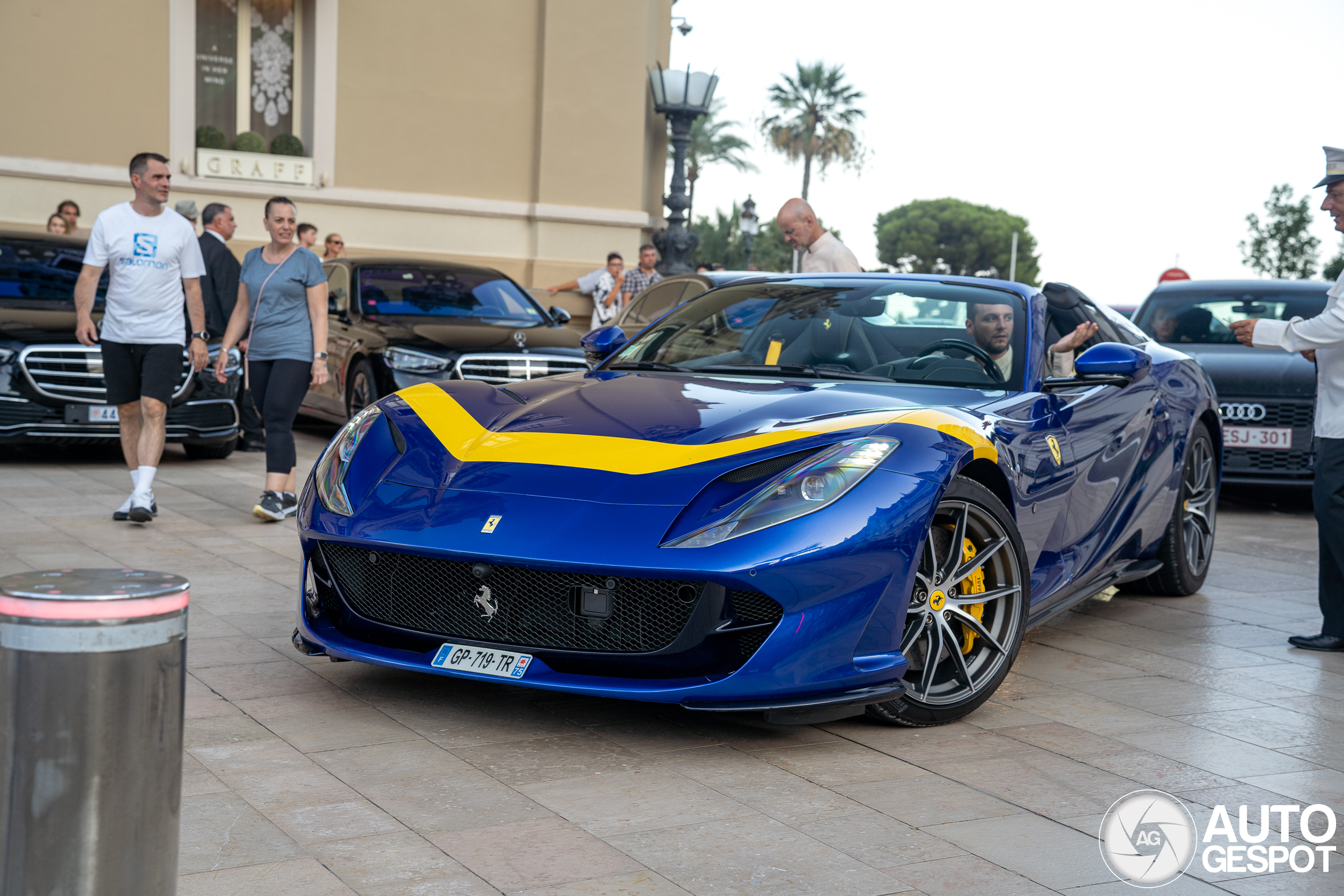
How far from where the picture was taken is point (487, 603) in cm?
376

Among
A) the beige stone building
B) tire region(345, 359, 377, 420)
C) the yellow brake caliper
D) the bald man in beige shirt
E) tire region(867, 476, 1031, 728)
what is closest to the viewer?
tire region(867, 476, 1031, 728)

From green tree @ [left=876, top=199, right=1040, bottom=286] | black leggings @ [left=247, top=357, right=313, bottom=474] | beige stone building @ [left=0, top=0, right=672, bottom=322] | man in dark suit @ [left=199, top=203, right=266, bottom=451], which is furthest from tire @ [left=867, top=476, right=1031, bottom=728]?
green tree @ [left=876, top=199, right=1040, bottom=286]

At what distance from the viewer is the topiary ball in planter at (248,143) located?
16.9 metres

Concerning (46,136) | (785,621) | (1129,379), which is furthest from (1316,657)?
(46,136)

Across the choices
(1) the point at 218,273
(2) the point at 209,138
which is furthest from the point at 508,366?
(2) the point at 209,138

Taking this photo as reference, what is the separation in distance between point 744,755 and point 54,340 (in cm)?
695

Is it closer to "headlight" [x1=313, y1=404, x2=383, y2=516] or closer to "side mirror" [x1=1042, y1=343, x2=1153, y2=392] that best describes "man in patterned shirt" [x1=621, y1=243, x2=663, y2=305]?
"side mirror" [x1=1042, y1=343, x2=1153, y2=392]

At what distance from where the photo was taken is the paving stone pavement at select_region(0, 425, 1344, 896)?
2924 mm

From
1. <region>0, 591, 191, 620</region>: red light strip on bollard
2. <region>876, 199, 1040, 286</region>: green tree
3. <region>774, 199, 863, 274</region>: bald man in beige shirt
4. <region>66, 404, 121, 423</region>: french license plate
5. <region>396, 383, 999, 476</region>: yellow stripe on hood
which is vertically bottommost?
<region>66, 404, 121, 423</region>: french license plate

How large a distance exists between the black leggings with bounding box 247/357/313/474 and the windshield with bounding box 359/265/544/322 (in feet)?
12.2

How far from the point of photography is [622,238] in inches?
750

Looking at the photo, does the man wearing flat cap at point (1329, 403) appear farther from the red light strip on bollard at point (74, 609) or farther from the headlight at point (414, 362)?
the headlight at point (414, 362)

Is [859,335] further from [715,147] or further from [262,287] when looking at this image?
[715,147]

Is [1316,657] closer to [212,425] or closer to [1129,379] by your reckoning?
[1129,379]
